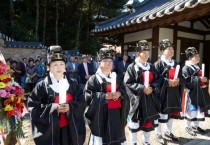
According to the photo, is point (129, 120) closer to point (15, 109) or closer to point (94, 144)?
point (94, 144)

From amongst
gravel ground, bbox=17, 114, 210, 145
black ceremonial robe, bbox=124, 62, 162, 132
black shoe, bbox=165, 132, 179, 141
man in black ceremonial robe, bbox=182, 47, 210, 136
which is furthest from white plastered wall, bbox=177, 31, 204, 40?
black ceremonial robe, bbox=124, 62, 162, 132

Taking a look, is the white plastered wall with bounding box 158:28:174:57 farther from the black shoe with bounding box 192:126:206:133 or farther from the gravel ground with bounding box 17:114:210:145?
the black shoe with bounding box 192:126:206:133

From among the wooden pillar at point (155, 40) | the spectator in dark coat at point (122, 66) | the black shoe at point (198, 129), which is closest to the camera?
the black shoe at point (198, 129)

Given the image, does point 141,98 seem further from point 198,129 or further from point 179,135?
point 198,129

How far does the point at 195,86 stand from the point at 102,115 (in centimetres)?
271

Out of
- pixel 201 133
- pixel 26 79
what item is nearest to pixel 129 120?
pixel 201 133

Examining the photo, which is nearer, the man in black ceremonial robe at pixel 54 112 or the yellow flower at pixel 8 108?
the yellow flower at pixel 8 108

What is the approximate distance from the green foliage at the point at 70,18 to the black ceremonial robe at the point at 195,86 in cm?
1570

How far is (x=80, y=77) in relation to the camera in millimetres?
9891

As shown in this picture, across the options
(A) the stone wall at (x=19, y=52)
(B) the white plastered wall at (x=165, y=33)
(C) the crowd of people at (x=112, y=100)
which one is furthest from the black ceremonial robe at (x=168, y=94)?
(A) the stone wall at (x=19, y=52)

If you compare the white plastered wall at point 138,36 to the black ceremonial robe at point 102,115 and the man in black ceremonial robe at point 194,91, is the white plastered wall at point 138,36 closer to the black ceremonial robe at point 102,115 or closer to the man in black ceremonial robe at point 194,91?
the man in black ceremonial robe at point 194,91

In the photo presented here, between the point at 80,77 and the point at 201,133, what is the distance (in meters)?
5.58

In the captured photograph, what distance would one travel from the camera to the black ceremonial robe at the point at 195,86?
5.44m

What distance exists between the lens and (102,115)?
3775mm
